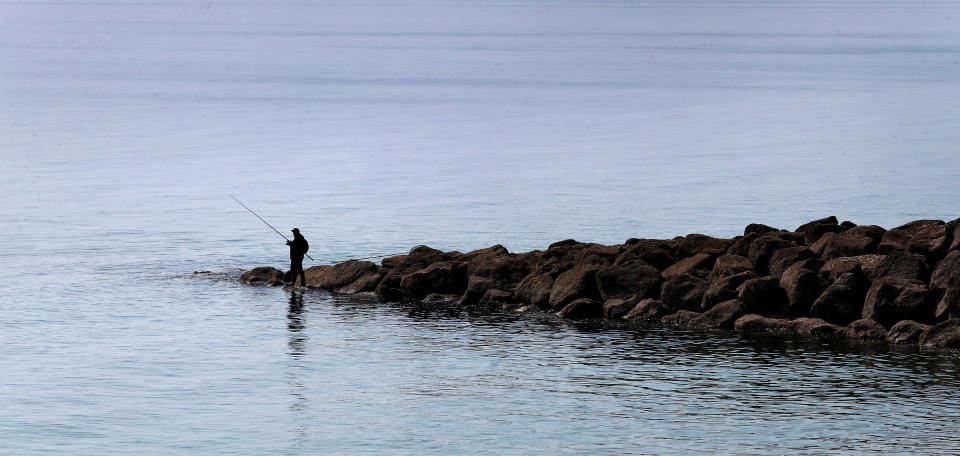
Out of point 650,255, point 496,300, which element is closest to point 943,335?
point 650,255

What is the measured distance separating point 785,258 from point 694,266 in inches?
98.8

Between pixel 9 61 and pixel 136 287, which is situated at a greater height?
pixel 9 61

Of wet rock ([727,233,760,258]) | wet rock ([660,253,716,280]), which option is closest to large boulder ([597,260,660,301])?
wet rock ([660,253,716,280])

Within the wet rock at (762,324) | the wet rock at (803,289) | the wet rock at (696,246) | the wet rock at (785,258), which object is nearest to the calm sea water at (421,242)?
the wet rock at (762,324)

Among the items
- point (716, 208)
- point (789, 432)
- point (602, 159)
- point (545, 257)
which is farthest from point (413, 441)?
point (602, 159)

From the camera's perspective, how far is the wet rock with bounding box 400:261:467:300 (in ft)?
130

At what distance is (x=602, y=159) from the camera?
8275 cm

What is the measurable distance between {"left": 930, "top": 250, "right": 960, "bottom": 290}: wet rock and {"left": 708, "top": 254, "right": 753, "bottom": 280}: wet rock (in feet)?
15.7

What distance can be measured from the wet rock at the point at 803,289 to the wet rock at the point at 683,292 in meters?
2.26

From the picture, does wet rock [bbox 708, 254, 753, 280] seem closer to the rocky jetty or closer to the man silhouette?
the rocky jetty

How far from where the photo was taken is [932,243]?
35406 millimetres

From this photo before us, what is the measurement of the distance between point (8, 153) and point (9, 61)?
362ft

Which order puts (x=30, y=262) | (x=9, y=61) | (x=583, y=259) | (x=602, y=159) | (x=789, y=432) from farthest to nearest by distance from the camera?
(x=9, y=61)
(x=602, y=159)
(x=30, y=262)
(x=583, y=259)
(x=789, y=432)

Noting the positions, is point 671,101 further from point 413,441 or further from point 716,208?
point 413,441
